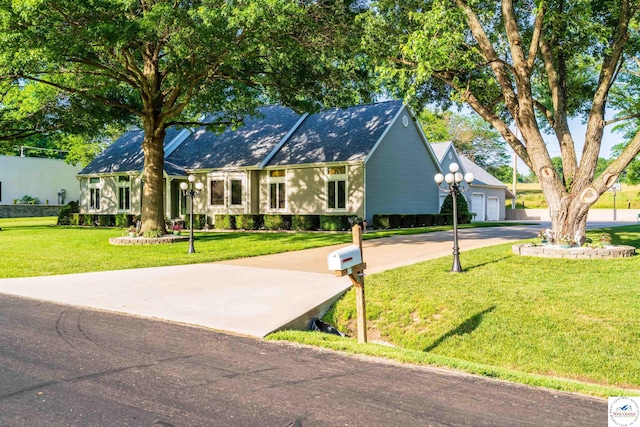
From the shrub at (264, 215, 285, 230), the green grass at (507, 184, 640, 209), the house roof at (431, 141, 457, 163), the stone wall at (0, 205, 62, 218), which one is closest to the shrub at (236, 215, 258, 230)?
the shrub at (264, 215, 285, 230)

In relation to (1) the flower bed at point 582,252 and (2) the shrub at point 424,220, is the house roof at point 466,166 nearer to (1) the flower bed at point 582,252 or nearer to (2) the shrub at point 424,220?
(2) the shrub at point 424,220

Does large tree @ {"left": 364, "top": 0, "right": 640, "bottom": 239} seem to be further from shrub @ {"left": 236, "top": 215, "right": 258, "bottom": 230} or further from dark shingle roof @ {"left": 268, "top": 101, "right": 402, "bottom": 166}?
shrub @ {"left": 236, "top": 215, "right": 258, "bottom": 230}

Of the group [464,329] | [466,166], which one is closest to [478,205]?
[466,166]

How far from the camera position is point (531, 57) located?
12.5 meters

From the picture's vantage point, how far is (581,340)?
7.05 metres

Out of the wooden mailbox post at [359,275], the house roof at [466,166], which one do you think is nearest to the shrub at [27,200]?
the house roof at [466,166]

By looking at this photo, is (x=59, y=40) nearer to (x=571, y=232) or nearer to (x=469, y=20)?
(x=469, y=20)

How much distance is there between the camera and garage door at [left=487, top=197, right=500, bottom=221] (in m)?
39.2

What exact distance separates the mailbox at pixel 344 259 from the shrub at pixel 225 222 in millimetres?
19493

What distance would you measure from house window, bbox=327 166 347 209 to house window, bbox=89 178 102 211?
16.3m

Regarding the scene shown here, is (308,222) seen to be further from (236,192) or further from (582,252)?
(582,252)

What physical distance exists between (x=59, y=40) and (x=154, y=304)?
30.6 ft

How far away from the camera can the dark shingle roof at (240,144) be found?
26.7m

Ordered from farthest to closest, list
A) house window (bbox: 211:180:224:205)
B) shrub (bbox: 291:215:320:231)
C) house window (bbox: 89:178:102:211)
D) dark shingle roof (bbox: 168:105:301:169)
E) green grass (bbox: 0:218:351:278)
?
house window (bbox: 89:178:102:211) → house window (bbox: 211:180:224:205) → dark shingle roof (bbox: 168:105:301:169) → shrub (bbox: 291:215:320:231) → green grass (bbox: 0:218:351:278)
